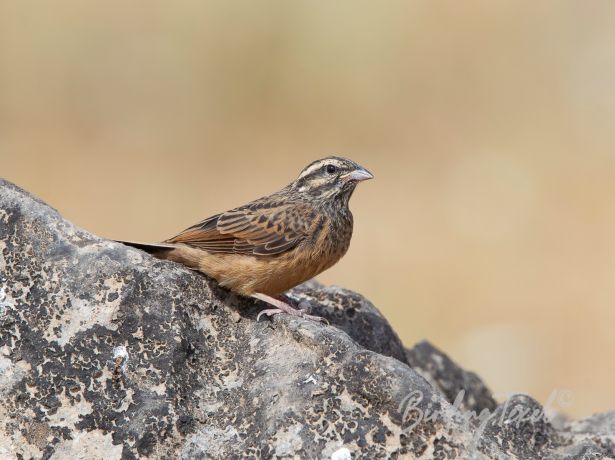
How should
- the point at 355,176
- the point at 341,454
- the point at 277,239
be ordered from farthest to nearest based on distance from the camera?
the point at 355,176 < the point at 277,239 < the point at 341,454

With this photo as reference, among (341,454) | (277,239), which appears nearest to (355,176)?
(277,239)

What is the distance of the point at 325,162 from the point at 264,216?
0.69 metres

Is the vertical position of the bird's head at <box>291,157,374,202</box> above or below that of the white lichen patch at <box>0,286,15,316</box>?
above

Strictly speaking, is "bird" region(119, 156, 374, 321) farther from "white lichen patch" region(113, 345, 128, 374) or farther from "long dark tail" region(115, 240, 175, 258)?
"white lichen patch" region(113, 345, 128, 374)

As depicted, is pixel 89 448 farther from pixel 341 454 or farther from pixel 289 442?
pixel 341 454

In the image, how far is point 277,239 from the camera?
645 centimetres

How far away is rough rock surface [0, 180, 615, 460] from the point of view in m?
4.43

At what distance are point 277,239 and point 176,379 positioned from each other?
1825 mm

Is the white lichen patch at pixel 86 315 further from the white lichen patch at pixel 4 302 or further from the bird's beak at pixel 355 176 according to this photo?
the bird's beak at pixel 355 176

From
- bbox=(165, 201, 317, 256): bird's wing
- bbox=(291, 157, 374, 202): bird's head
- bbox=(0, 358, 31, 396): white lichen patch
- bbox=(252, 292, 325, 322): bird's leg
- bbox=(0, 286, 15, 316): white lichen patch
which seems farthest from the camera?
bbox=(291, 157, 374, 202): bird's head

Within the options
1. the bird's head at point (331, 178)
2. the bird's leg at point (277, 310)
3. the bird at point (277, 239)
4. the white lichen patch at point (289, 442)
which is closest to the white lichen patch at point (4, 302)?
the bird at point (277, 239)

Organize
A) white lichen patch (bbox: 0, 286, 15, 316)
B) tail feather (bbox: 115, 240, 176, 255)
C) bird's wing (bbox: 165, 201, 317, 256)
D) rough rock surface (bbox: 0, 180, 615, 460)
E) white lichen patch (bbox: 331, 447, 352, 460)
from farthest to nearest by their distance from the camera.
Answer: bird's wing (bbox: 165, 201, 317, 256)
tail feather (bbox: 115, 240, 176, 255)
white lichen patch (bbox: 0, 286, 15, 316)
rough rock surface (bbox: 0, 180, 615, 460)
white lichen patch (bbox: 331, 447, 352, 460)

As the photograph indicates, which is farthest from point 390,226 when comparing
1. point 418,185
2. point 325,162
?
point 325,162

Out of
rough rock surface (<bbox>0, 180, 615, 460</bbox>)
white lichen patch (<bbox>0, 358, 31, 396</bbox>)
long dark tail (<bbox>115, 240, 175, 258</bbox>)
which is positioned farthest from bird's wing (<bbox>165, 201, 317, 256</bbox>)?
white lichen patch (<bbox>0, 358, 31, 396</bbox>)
